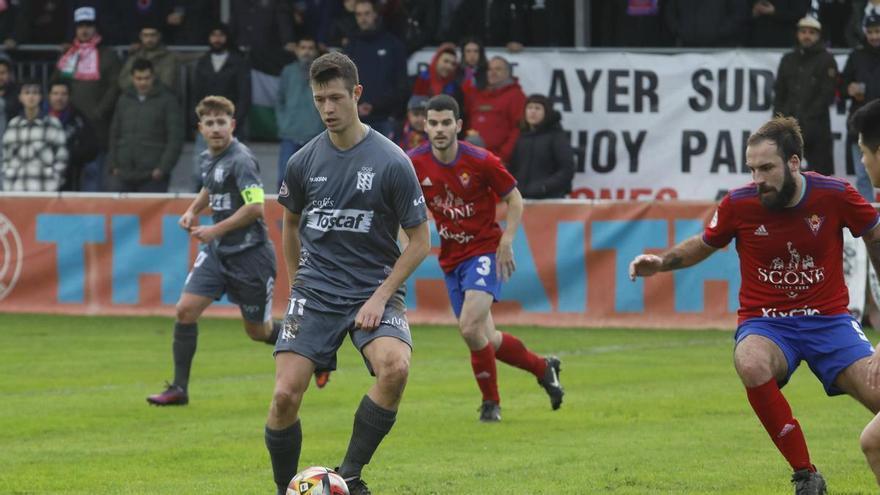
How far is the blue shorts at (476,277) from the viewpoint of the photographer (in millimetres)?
11969

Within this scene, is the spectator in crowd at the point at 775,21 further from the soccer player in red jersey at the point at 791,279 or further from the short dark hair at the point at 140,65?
the soccer player in red jersey at the point at 791,279

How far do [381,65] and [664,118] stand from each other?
332 cm

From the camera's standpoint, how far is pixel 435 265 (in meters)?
18.7

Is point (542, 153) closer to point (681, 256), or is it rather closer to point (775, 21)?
point (775, 21)

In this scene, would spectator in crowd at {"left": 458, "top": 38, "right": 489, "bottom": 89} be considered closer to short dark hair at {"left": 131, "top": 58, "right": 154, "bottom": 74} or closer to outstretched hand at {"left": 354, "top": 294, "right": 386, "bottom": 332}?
short dark hair at {"left": 131, "top": 58, "right": 154, "bottom": 74}

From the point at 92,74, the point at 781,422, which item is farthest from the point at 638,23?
the point at 781,422

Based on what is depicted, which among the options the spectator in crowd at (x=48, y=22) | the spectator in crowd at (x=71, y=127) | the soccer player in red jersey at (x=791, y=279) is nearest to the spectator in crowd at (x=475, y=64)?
the spectator in crowd at (x=71, y=127)

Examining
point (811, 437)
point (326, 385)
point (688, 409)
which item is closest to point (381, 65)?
point (326, 385)

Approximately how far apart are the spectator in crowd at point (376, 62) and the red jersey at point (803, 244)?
11.2 metres

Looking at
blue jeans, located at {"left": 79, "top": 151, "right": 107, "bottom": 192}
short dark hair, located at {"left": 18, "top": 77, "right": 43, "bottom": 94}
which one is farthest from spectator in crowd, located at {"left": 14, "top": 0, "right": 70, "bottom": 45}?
blue jeans, located at {"left": 79, "top": 151, "right": 107, "bottom": 192}

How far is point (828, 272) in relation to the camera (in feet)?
28.4

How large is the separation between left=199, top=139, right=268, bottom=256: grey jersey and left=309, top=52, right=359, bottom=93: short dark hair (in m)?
4.64

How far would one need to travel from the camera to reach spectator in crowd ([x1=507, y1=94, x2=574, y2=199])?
61.8 ft

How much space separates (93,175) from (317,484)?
1445cm
